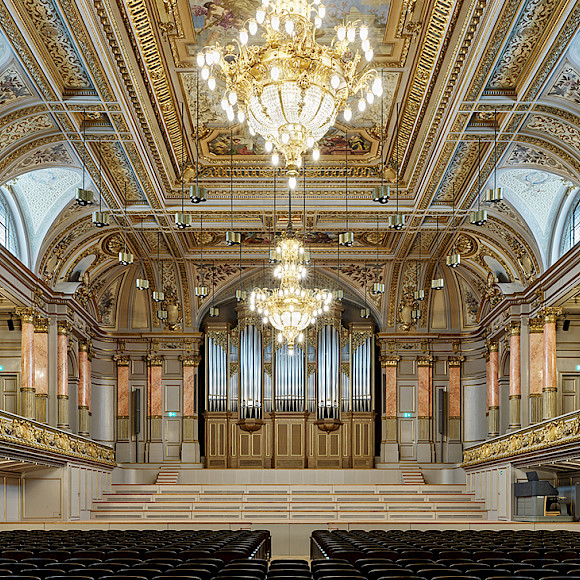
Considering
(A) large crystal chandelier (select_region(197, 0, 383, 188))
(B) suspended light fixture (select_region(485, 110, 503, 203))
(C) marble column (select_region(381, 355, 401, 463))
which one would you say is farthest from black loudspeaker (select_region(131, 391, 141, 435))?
(A) large crystal chandelier (select_region(197, 0, 383, 188))

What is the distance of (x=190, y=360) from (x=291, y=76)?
1972 cm

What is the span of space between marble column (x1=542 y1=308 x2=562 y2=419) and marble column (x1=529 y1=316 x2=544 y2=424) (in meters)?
0.39

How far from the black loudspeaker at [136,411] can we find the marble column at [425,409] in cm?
926

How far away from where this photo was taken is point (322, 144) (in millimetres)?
19172

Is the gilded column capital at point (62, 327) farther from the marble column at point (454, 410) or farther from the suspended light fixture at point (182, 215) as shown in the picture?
the marble column at point (454, 410)

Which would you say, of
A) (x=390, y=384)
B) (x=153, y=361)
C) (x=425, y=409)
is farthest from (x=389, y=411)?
(x=153, y=361)

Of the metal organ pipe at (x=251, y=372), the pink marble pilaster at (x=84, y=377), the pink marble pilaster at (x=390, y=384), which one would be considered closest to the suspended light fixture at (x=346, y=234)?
the metal organ pipe at (x=251, y=372)

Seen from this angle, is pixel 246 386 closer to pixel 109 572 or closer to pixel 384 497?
pixel 384 497

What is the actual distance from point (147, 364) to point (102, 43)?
17.1 meters

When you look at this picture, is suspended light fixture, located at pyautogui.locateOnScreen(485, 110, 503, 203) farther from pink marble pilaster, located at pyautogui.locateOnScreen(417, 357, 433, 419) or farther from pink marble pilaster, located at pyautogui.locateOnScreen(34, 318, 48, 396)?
pink marble pilaster, located at pyautogui.locateOnScreen(34, 318, 48, 396)

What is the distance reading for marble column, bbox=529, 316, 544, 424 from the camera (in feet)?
73.8

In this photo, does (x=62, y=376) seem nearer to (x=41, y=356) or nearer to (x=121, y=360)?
(x=41, y=356)

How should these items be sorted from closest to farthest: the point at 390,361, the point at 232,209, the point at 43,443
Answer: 1. the point at 43,443
2. the point at 232,209
3. the point at 390,361

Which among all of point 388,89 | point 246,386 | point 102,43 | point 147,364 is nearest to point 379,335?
point 246,386
